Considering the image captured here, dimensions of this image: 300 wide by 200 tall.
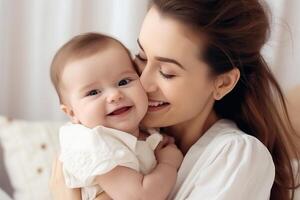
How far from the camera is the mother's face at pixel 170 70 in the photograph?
1191mm

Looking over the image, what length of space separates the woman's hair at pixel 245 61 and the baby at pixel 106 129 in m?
0.17

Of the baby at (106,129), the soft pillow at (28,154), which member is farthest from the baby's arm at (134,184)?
the soft pillow at (28,154)

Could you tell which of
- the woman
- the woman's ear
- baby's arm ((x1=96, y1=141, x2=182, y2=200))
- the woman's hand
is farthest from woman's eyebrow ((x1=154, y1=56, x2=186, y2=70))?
the woman's hand

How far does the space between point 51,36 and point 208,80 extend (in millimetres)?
851

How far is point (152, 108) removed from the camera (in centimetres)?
124

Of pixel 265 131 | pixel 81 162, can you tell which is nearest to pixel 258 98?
pixel 265 131

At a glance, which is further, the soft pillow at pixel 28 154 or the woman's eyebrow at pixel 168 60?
the soft pillow at pixel 28 154

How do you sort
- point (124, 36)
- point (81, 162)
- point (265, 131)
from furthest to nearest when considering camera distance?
1. point (124, 36)
2. point (265, 131)
3. point (81, 162)

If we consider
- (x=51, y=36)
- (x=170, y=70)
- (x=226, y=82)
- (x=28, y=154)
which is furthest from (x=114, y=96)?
(x=51, y=36)

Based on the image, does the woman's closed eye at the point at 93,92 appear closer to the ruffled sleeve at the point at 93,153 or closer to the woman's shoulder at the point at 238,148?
the ruffled sleeve at the point at 93,153

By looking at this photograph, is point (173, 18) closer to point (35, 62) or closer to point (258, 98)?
point (258, 98)

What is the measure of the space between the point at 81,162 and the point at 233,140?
12.7 inches

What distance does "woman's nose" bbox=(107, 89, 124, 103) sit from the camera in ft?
3.78

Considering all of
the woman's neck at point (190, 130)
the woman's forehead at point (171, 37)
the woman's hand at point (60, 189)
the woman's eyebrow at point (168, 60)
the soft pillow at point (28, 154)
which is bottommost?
the soft pillow at point (28, 154)
